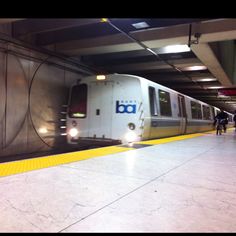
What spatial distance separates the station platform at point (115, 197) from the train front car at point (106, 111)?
11.5ft

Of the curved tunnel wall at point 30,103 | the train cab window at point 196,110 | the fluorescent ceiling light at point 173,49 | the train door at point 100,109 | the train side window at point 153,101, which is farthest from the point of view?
the train cab window at point 196,110

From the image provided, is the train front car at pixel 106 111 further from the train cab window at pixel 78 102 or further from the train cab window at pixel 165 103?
the train cab window at pixel 165 103

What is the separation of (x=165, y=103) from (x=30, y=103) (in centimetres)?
476

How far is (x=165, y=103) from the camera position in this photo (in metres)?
10.1

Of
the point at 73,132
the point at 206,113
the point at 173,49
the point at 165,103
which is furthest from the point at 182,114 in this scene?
the point at 206,113

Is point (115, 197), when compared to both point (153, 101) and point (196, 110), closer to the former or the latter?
point (153, 101)

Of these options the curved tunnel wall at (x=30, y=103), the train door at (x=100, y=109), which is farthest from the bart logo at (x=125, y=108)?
the curved tunnel wall at (x=30, y=103)

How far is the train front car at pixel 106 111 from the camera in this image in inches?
312

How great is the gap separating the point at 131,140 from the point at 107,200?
5396 mm

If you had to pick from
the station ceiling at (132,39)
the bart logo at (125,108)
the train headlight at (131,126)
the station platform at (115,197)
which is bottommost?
the station platform at (115,197)
